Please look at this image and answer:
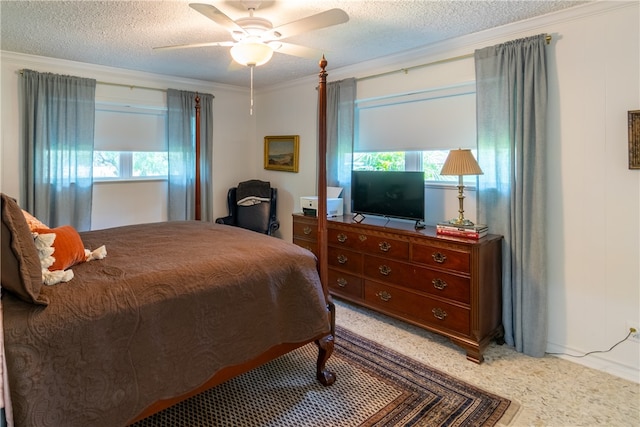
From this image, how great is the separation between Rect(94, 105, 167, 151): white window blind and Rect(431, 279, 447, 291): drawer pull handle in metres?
3.52

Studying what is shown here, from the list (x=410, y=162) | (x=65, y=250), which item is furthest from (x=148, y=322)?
(x=410, y=162)

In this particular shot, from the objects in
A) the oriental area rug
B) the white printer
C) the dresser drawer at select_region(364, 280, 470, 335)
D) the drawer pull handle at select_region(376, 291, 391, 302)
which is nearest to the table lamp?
the dresser drawer at select_region(364, 280, 470, 335)

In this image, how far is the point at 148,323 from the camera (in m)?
1.55

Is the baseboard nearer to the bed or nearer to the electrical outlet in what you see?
the electrical outlet

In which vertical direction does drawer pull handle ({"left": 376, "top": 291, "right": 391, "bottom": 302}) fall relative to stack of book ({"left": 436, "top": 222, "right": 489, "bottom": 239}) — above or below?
below

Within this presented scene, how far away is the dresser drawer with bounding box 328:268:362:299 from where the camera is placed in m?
3.41

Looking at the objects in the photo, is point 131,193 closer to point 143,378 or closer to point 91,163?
point 91,163

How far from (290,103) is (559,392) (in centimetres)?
402

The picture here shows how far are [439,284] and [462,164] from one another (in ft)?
2.99

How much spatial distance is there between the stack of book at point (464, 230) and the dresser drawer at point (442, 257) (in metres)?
0.15

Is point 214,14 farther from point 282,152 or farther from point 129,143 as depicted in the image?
point 282,152

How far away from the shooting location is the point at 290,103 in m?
4.80

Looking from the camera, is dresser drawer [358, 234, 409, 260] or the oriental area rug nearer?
the oriental area rug

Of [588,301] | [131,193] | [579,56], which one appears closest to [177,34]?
[131,193]
